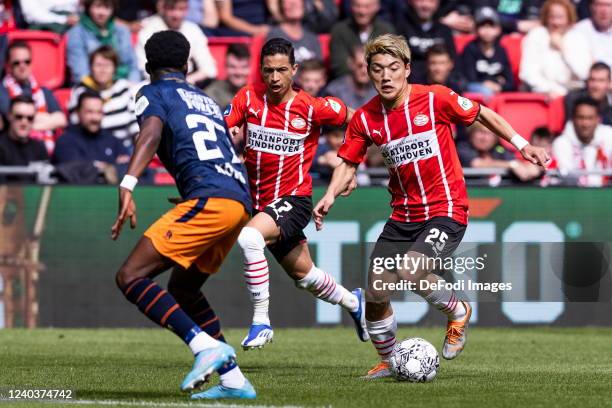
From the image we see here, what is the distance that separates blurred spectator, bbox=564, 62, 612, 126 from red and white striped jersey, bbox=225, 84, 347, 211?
24.5 feet

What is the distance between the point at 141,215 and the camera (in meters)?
14.6

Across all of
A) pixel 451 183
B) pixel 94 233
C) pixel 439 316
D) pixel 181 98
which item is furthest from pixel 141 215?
pixel 181 98

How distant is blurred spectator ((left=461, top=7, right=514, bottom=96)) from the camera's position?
1794 cm

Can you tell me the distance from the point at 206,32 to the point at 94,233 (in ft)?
15.2

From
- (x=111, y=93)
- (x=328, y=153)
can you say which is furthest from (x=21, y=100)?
(x=328, y=153)

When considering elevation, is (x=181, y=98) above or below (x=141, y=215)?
above

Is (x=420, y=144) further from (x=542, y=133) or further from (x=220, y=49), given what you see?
(x=220, y=49)

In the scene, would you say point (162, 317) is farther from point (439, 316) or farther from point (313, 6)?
point (313, 6)

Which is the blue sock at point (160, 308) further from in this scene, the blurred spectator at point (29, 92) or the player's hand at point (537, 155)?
Answer: the blurred spectator at point (29, 92)

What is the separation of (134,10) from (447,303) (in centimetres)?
1031

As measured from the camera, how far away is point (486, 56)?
18078 mm

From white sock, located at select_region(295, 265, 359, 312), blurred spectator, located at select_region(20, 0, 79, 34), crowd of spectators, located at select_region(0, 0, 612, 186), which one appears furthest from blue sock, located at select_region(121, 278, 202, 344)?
blurred spectator, located at select_region(20, 0, 79, 34)

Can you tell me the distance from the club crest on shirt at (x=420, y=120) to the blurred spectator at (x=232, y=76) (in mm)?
6947

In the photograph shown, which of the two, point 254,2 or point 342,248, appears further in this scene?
point 254,2
